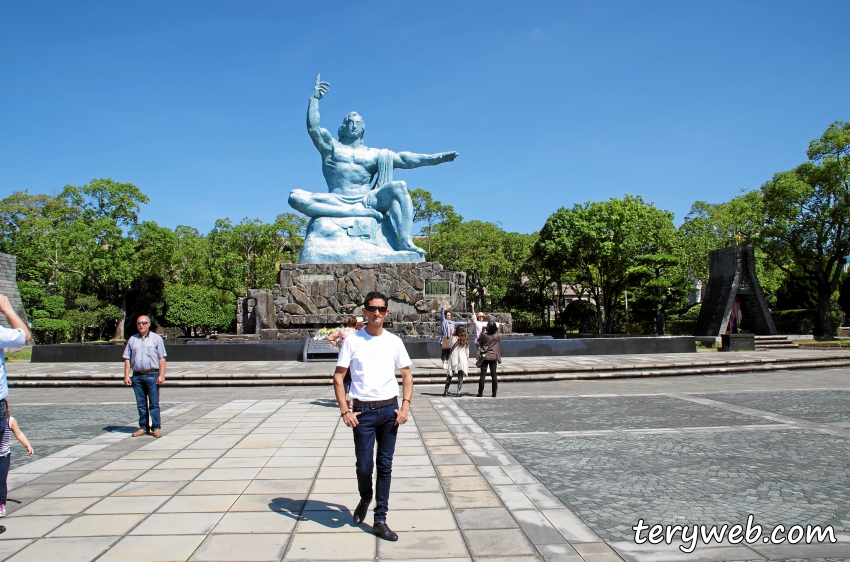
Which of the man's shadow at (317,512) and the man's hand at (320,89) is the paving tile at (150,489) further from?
the man's hand at (320,89)

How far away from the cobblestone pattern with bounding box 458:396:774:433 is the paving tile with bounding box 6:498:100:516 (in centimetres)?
420

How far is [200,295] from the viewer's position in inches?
1439

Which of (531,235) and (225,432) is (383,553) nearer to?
(225,432)

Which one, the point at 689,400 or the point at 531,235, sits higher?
the point at 531,235

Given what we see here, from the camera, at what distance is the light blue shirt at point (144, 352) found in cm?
691

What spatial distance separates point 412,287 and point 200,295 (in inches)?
893

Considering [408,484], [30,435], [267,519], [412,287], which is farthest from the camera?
[412,287]

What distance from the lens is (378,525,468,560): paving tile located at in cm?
334

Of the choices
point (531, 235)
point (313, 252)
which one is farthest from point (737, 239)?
point (313, 252)

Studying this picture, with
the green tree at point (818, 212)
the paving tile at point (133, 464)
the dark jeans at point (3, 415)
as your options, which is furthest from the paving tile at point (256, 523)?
the green tree at point (818, 212)

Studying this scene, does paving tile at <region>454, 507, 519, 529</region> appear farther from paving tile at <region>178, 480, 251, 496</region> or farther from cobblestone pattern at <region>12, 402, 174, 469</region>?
→ cobblestone pattern at <region>12, 402, 174, 469</region>

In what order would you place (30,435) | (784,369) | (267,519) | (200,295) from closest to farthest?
1. (267,519)
2. (30,435)
3. (784,369)
4. (200,295)

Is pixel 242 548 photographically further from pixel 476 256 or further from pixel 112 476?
pixel 476 256

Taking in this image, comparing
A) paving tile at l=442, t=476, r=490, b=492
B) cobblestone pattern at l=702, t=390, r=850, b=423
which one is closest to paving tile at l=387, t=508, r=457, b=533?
paving tile at l=442, t=476, r=490, b=492
